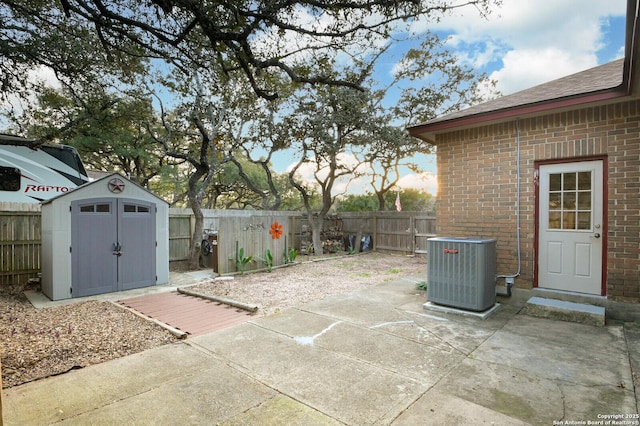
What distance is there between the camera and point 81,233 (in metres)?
6.37

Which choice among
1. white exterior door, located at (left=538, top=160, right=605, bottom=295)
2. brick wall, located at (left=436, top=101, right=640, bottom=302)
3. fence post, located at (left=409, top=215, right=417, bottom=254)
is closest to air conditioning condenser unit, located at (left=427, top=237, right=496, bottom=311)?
brick wall, located at (left=436, top=101, right=640, bottom=302)

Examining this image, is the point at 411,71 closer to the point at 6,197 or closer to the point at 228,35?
the point at 228,35

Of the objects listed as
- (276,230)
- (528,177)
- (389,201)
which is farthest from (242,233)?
(389,201)

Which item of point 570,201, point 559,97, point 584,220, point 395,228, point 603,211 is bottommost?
point 395,228

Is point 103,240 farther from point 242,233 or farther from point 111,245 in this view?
point 242,233

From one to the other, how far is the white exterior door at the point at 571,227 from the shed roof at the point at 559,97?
96 cm

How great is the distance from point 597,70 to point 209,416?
27.5ft

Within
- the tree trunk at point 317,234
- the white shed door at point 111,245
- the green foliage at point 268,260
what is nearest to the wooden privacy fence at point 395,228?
the tree trunk at point 317,234

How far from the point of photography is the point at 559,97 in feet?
15.7

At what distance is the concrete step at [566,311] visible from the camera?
14.6 feet

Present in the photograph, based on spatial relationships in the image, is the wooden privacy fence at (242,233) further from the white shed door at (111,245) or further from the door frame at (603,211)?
the door frame at (603,211)

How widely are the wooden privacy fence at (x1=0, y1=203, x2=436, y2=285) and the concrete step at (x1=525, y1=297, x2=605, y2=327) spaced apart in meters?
6.73

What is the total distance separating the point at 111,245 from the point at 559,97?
8453 mm

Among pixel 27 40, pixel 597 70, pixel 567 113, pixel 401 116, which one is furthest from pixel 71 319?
pixel 401 116
